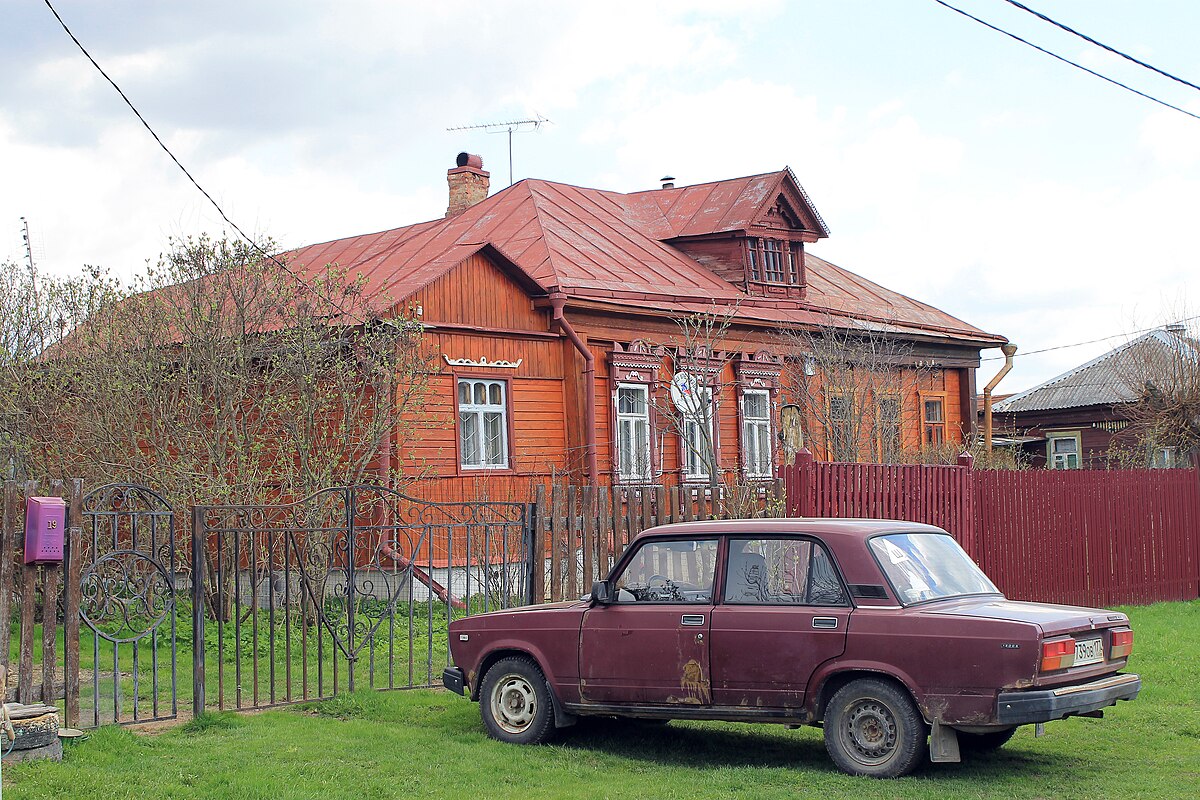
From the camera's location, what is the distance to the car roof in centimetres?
773

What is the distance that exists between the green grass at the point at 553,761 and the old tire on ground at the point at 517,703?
0.14 m

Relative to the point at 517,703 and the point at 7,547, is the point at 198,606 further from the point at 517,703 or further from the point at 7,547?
the point at 517,703

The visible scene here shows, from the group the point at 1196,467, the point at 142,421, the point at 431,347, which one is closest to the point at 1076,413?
the point at 1196,467

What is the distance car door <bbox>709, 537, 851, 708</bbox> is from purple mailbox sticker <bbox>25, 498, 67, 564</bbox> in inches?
159

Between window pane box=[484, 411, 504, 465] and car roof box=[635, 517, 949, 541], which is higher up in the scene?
window pane box=[484, 411, 504, 465]

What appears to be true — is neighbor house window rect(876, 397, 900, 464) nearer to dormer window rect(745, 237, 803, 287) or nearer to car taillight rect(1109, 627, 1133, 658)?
dormer window rect(745, 237, 803, 287)

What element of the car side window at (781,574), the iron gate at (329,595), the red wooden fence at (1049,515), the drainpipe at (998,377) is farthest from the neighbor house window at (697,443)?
the car side window at (781,574)

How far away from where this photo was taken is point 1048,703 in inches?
269

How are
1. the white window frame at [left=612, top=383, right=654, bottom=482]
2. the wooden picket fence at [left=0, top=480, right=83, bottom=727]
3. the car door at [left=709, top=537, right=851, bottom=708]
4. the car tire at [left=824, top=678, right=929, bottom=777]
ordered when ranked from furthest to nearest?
the white window frame at [left=612, top=383, right=654, bottom=482], the wooden picket fence at [left=0, top=480, right=83, bottom=727], the car door at [left=709, top=537, right=851, bottom=708], the car tire at [left=824, top=678, right=929, bottom=777]

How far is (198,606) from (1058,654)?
18.1 ft

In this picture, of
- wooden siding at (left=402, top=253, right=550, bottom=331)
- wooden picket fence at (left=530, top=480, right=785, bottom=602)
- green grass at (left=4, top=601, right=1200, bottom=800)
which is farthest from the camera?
wooden siding at (left=402, top=253, right=550, bottom=331)

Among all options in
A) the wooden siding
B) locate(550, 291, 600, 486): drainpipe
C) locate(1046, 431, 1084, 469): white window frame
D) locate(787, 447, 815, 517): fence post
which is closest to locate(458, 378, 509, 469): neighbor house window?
the wooden siding

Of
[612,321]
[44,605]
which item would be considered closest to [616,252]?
[612,321]

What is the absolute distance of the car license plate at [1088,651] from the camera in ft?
23.4
